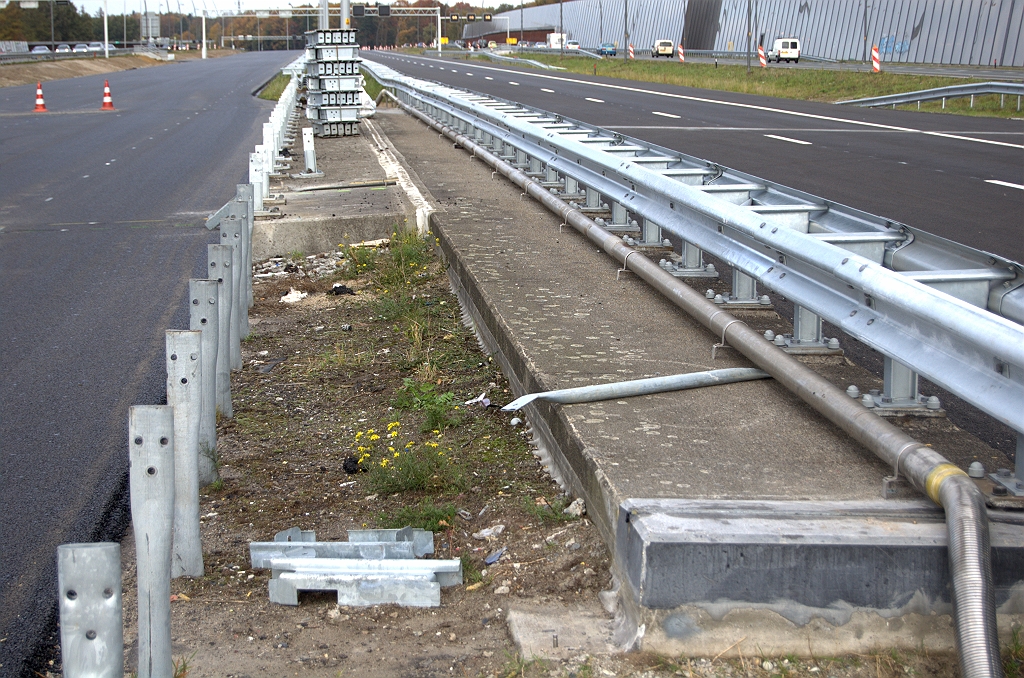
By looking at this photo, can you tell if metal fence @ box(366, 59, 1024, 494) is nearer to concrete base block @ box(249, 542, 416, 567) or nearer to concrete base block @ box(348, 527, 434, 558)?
concrete base block @ box(348, 527, 434, 558)

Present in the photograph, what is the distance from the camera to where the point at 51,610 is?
3.82 m

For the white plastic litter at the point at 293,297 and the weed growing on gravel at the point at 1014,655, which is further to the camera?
the white plastic litter at the point at 293,297

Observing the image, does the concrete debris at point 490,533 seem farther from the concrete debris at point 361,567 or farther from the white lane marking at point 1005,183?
the white lane marking at point 1005,183

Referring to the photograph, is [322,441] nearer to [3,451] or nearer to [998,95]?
[3,451]

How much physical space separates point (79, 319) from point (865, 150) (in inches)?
514

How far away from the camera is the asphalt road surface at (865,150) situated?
36.0 feet

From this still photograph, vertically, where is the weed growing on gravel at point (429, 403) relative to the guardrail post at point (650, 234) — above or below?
below

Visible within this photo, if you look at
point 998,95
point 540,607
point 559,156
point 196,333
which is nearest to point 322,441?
point 196,333

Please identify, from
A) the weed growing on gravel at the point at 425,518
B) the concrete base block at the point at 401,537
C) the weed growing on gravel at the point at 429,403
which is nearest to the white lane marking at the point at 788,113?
the weed growing on gravel at the point at 429,403

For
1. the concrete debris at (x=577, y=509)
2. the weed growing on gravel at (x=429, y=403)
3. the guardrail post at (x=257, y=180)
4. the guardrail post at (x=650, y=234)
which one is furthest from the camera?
the guardrail post at (x=257, y=180)

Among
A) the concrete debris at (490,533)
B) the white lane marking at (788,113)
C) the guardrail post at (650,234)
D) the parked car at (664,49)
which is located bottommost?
the concrete debris at (490,533)

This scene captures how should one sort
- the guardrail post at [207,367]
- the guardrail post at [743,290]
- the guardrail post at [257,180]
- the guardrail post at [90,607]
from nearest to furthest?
the guardrail post at [90,607], the guardrail post at [207,367], the guardrail post at [743,290], the guardrail post at [257,180]

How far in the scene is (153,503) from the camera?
10.00 feet

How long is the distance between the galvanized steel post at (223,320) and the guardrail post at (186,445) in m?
1.37
